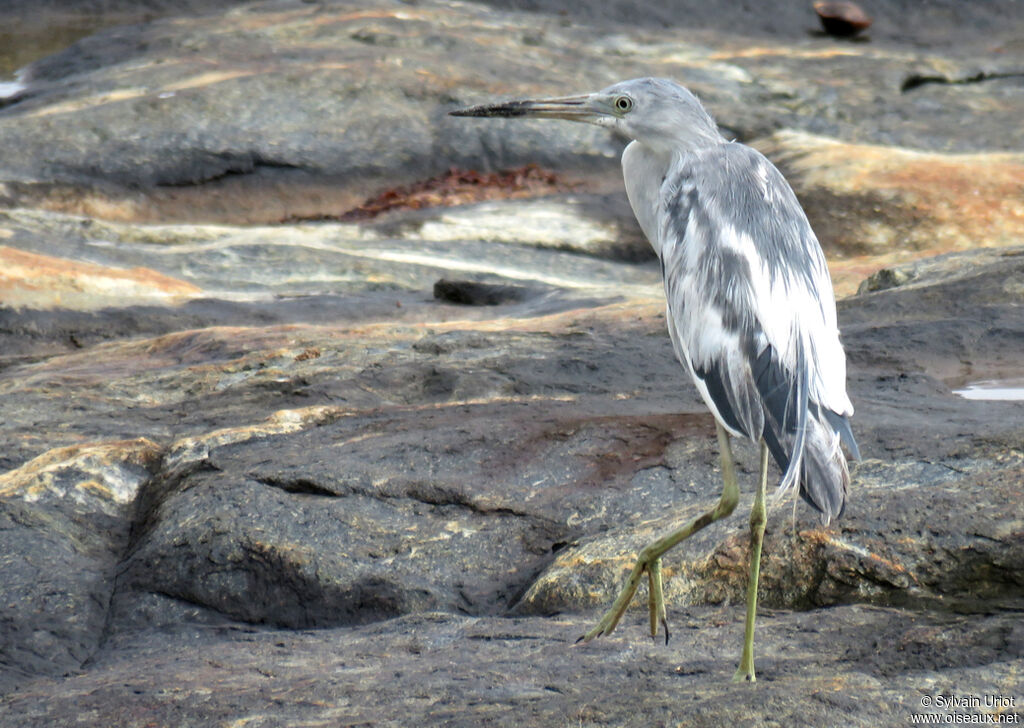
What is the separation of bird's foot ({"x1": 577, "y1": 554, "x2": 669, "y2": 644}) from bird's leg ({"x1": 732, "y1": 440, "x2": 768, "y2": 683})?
0.24 m

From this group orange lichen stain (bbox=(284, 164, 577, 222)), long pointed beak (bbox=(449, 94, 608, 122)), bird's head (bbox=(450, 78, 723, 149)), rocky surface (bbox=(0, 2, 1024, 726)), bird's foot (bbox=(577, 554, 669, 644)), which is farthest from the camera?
orange lichen stain (bbox=(284, 164, 577, 222))

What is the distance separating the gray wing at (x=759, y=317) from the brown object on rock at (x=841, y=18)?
14.6 meters

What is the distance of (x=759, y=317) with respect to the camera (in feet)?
→ 9.30

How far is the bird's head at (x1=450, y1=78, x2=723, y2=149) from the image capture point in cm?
351

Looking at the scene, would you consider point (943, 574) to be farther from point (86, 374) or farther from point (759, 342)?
point (86, 374)

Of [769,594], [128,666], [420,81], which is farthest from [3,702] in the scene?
[420,81]

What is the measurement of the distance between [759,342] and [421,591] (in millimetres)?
1292

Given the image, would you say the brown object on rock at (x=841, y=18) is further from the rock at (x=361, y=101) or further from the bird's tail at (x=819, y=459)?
the bird's tail at (x=819, y=459)

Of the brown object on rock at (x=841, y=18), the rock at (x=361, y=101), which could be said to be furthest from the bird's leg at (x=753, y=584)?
the brown object on rock at (x=841, y=18)

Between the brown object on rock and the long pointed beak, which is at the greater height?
the brown object on rock

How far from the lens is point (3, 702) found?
283 cm

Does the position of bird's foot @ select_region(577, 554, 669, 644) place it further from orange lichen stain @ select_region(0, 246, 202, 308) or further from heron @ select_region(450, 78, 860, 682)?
orange lichen stain @ select_region(0, 246, 202, 308)

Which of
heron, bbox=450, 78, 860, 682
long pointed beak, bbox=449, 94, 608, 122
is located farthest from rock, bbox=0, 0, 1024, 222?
heron, bbox=450, 78, 860, 682

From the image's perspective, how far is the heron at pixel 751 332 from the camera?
2.70 metres
